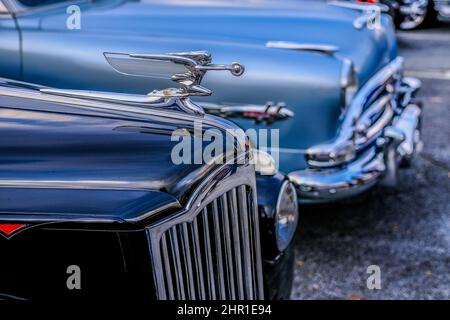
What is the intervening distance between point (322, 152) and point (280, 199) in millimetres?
1053

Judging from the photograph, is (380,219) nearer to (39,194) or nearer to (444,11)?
(39,194)

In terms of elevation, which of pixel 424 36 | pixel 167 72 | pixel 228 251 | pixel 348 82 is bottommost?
pixel 424 36

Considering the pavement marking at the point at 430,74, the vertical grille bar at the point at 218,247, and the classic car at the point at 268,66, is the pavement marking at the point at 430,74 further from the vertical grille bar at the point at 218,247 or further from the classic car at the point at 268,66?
the vertical grille bar at the point at 218,247

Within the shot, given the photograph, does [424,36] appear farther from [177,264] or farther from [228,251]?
[177,264]

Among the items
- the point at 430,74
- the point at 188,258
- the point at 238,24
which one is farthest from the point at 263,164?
the point at 430,74

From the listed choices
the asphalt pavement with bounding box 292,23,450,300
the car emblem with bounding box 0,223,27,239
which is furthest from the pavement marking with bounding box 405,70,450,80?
the car emblem with bounding box 0,223,27,239

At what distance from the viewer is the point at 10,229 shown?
149 cm

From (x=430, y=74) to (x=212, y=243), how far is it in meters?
6.13

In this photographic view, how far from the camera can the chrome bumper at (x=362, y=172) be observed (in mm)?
3279

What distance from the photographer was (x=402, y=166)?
161 inches

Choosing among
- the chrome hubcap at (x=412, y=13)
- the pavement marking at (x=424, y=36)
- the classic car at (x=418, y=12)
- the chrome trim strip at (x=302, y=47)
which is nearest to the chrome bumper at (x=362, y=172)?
the chrome trim strip at (x=302, y=47)

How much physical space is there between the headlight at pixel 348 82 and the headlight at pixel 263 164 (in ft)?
3.23

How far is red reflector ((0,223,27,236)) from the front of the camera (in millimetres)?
1485
